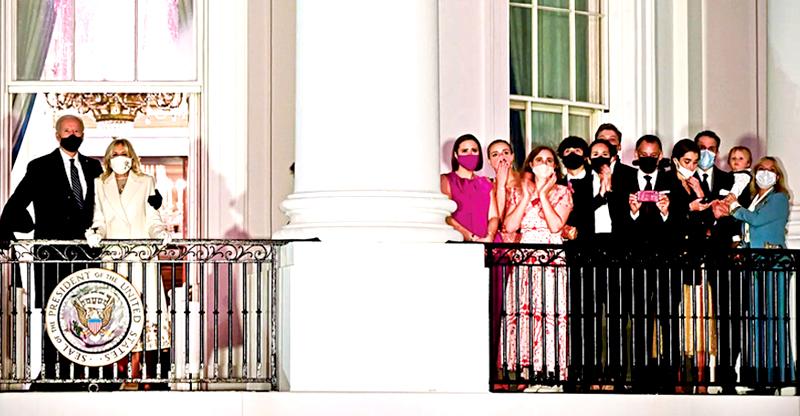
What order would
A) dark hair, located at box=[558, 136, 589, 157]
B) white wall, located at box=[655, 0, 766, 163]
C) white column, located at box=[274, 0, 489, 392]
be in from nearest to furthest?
white column, located at box=[274, 0, 489, 392] → dark hair, located at box=[558, 136, 589, 157] → white wall, located at box=[655, 0, 766, 163]

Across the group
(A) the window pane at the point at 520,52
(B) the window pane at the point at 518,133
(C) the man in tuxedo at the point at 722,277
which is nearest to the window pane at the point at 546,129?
(B) the window pane at the point at 518,133

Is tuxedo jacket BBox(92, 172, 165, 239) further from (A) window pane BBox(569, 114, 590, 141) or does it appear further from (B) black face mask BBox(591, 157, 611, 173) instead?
(A) window pane BBox(569, 114, 590, 141)

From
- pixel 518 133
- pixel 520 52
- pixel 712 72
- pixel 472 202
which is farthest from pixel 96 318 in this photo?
pixel 712 72

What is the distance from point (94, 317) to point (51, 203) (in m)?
1.12

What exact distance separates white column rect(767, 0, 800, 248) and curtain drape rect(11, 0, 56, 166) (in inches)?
247

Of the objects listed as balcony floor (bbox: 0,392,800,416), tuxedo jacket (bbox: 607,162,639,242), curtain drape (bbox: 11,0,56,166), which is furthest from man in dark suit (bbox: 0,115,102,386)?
tuxedo jacket (bbox: 607,162,639,242)

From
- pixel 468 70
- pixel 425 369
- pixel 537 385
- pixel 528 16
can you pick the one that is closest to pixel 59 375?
pixel 425 369

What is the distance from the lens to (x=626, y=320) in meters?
12.9

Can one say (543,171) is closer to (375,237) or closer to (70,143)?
(375,237)

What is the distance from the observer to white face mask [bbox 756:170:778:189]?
1398 centimetres

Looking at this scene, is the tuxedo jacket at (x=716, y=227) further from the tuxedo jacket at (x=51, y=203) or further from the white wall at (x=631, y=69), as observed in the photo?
the tuxedo jacket at (x=51, y=203)

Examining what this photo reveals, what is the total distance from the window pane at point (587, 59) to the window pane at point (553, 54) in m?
0.16

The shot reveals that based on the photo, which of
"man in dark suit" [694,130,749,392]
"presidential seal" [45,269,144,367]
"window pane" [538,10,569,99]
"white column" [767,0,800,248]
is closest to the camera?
"presidential seal" [45,269,144,367]

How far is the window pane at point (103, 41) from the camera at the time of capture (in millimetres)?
16453
